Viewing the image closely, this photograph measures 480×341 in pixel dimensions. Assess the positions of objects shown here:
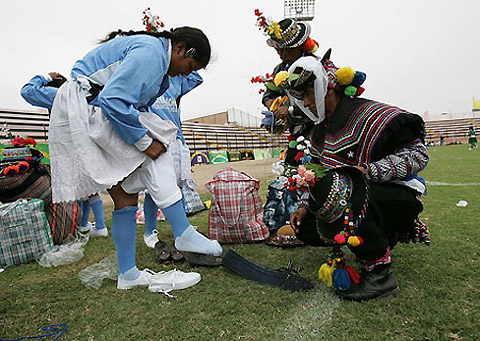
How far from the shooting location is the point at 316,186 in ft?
4.02

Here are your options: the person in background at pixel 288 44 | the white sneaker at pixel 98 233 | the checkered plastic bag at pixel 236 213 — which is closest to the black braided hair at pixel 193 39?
the person in background at pixel 288 44

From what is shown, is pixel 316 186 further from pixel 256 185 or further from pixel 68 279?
pixel 68 279

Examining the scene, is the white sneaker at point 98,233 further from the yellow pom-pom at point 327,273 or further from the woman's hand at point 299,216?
the yellow pom-pom at point 327,273

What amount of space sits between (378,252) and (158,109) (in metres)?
1.65

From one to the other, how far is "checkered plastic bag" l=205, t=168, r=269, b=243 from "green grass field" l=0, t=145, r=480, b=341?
0.96ft

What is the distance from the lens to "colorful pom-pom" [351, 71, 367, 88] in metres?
1.37

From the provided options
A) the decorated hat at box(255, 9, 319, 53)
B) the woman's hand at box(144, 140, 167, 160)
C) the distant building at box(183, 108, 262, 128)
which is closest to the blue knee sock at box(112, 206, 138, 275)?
the woman's hand at box(144, 140, 167, 160)

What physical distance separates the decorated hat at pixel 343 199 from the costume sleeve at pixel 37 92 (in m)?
1.40

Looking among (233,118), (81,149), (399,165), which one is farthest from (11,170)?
(233,118)

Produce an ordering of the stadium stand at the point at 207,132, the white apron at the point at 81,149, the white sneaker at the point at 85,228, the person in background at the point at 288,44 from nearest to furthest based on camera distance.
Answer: the white apron at the point at 81,149, the person in background at the point at 288,44, the white sneaker at the point at 85,228, the stadium stand at the point at 207,132

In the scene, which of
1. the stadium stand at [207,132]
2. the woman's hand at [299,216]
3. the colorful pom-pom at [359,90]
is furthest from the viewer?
the stadium stand at [207,132]

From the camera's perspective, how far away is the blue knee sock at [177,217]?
59.9 inches

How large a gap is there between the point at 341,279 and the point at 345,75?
890 mm

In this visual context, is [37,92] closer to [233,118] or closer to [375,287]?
[375,287]
